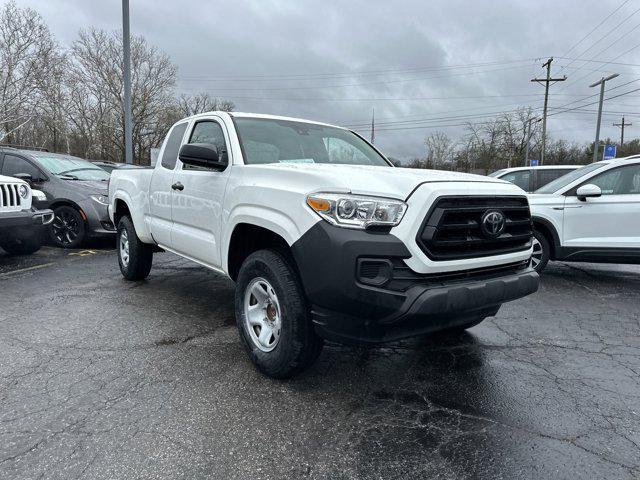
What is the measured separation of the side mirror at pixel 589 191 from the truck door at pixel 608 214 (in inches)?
4.6

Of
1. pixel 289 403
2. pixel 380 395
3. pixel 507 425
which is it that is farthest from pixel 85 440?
pixel 507 425

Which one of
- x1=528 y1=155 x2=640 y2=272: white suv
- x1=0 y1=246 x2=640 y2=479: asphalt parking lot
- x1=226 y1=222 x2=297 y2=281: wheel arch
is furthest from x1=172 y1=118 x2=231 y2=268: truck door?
x1=528 y1=155 x2=640 y2=272: white suv

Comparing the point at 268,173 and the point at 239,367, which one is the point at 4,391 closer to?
the point at 239,367

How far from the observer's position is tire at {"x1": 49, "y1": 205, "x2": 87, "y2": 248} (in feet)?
26.1

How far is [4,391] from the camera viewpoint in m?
2.91

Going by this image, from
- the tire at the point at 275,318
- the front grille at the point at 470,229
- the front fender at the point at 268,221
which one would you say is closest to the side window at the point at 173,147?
the front fender at the point at 268,221

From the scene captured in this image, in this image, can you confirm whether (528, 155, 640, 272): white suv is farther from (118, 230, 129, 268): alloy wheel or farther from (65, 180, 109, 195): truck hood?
(65, 180, 109, 195): truck hood

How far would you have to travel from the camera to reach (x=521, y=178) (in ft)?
34.0

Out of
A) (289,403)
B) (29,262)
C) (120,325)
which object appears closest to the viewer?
(289,403)

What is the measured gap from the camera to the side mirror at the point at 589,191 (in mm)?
5992

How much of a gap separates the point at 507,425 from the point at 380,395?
79 cm

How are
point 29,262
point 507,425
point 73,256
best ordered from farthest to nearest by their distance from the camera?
point 73,256 → point 29,262 → point 507,425

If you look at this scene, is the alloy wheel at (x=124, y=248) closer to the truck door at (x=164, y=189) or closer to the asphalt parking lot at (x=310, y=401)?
the truck door at (x=164, y=189)

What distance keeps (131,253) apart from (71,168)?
4.42m
